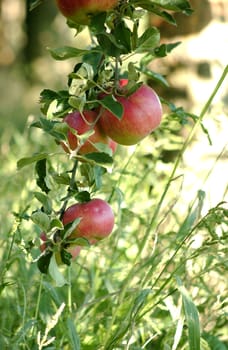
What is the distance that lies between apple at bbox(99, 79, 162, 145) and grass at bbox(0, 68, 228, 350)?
72 millimetres

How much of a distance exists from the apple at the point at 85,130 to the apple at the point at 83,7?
0.14 metres

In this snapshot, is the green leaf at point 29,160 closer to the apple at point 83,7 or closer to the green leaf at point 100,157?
the green leaf at point 100,157

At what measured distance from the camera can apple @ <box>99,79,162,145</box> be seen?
103 centimetres

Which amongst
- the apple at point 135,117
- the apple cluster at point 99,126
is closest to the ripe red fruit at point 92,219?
the apple cluster at point 99,126

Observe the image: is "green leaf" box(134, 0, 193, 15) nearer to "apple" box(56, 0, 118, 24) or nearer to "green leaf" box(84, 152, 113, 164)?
"apple" box(56, 0, 118, 24)

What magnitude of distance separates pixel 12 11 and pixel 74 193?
34.9ft

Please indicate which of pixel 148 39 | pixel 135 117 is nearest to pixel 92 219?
pixel 135 117

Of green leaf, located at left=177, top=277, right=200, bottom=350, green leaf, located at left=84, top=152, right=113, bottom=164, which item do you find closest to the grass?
green leaf, located at left=177, top=277, right=200, bottom=350

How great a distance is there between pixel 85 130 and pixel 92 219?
0.43 ft

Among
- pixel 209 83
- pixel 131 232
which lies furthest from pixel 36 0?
pixel 209 83

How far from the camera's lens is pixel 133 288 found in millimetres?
1459

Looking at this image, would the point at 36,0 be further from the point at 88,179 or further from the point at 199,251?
the point at 199,251

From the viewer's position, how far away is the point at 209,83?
8.38 ft

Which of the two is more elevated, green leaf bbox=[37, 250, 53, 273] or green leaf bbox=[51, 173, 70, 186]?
green leaf bbox=[51, 173, 70, 186]
